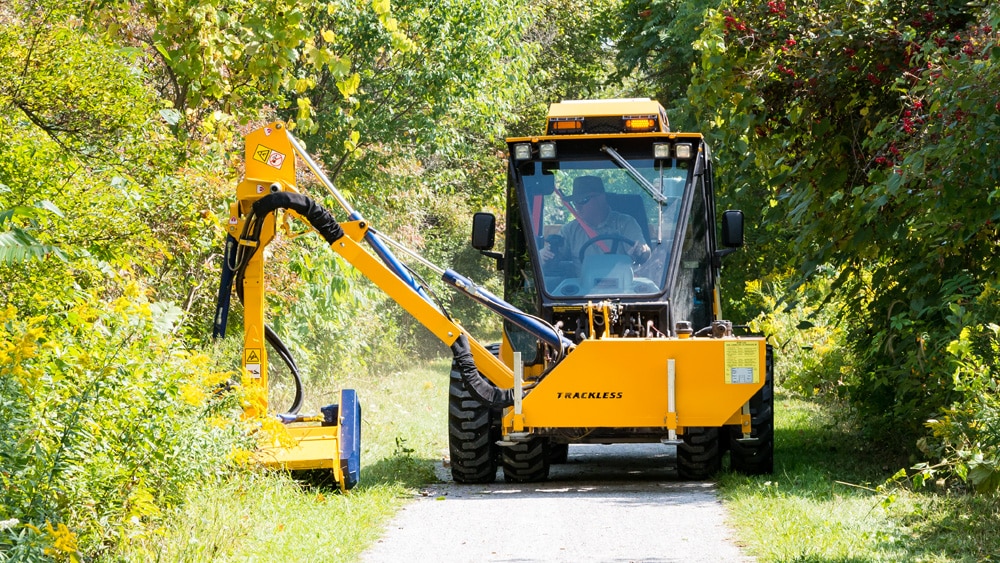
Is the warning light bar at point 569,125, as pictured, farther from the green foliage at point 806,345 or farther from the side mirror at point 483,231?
the green foliage at point 806,345

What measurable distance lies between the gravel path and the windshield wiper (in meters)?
2.41

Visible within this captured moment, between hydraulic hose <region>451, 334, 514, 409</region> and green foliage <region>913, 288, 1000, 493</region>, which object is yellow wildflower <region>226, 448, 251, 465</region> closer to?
hydraulic hose <region>451, 334, 514, 409</region>

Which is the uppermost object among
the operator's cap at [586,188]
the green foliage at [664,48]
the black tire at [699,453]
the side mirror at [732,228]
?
the green foliage at [664,48]

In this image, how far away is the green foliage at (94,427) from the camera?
20.4 feet

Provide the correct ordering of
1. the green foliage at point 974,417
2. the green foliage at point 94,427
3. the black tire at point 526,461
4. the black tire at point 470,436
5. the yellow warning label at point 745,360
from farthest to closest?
the black tire at point 526,461
the black tire at point 470,436
the yellow warning label at point 745,360
the green foliage at point 974,417
the green foliage at point 94,427

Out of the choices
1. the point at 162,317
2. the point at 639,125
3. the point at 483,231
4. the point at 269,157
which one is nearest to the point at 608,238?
the point at 483,231

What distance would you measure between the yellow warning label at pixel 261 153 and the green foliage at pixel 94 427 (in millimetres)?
2494

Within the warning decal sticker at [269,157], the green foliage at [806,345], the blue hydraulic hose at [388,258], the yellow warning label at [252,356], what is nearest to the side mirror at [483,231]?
the blue hydraulic hose at [388,258]

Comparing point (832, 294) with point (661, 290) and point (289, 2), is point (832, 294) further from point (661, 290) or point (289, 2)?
point (289, 2)

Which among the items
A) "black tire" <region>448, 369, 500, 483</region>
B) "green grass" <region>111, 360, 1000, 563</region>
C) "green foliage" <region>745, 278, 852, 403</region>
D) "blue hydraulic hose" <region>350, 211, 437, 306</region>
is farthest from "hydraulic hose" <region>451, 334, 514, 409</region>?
"green foliage" <region>745, 278, 852, 403</region>

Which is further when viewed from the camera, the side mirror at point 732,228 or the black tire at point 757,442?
the side mirror at point 732,228

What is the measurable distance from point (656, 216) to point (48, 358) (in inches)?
231

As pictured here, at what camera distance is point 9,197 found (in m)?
8.09

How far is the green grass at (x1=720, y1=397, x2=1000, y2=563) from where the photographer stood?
23.8 ft
